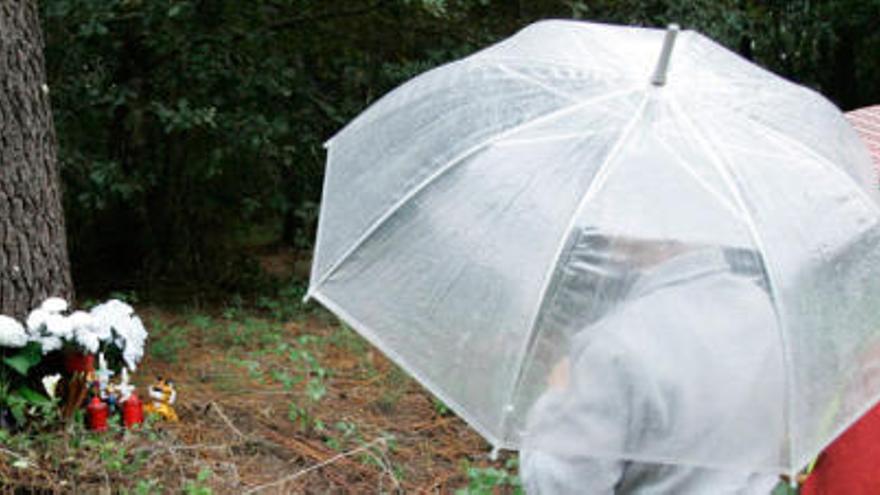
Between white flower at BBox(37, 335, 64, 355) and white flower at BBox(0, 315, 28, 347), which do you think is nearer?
white flower at BBox(0, 315, 28, 347)

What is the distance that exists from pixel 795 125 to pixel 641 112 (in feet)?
1.25

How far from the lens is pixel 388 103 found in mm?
2672

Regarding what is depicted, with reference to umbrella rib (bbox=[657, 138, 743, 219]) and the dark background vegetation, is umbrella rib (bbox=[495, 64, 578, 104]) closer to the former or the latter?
umbrella rib (bbox=[657, 138, 743, 219])

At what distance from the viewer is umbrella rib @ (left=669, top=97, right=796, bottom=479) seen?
6.73 feet

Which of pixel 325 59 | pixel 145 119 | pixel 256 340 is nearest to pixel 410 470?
pixel 256 340

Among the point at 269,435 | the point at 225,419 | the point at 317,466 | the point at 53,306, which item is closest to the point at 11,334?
the point at 53,306

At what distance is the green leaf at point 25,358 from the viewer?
173 inches

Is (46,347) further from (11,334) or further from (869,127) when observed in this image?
(869,127)

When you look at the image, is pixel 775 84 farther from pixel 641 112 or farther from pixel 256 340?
pixel 256 340

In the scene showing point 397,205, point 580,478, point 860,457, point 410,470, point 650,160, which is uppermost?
point 650,160

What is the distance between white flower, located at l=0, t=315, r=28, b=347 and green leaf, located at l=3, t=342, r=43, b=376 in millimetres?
37

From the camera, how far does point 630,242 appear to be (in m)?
2.09

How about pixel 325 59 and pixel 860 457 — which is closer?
pixel 860 457

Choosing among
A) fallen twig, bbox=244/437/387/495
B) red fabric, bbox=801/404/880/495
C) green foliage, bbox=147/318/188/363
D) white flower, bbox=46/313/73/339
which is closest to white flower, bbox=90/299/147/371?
white flower, bbox=46/313/73/339
